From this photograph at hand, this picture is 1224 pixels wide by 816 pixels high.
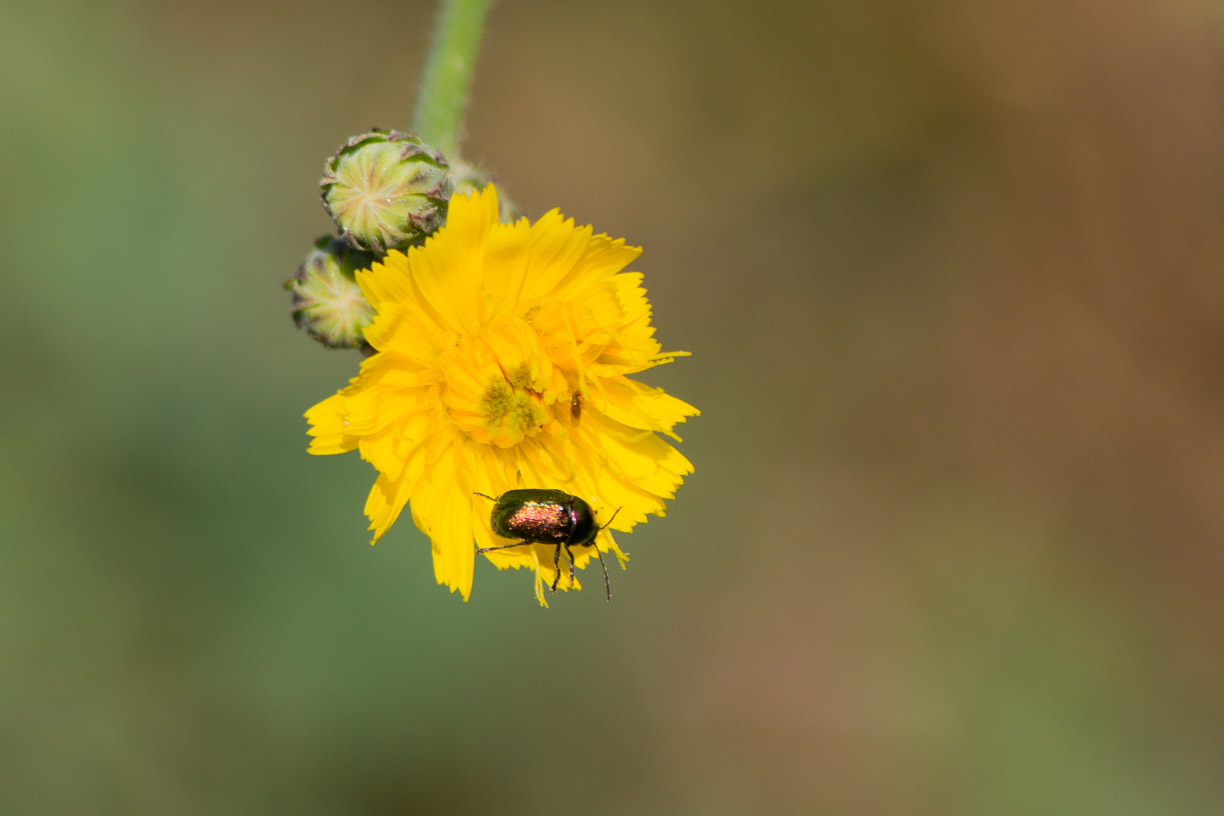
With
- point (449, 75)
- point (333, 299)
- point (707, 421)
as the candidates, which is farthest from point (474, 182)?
point (707, 421)

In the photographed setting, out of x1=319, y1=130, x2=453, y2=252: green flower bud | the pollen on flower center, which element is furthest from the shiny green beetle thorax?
x1=319, y1=130, x2=453, y2=252: green flower bud

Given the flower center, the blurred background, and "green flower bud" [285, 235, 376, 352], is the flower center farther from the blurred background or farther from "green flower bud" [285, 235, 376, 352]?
the blurred background

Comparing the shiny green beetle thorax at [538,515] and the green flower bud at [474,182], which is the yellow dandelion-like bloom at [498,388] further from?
the green flower bud at [474,182]

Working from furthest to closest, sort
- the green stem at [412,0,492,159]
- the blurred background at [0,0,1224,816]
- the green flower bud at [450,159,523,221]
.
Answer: the blurred background at [0,0,1224,816] → the green stem at [412,0,492,159] → the green flower bud at [450,159,523,221]

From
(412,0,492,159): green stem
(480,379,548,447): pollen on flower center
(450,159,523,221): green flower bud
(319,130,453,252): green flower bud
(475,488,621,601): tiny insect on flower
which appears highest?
(412,0,492,159): green stem

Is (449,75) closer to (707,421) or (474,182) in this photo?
(474,182)

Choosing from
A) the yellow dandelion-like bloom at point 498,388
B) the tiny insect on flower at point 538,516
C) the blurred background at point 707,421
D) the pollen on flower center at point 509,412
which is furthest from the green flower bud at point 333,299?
the blurred background at point 707,421

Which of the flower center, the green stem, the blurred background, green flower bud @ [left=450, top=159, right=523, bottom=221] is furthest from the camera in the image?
the blurred background

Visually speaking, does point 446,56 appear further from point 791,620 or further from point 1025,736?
point 1025,736
